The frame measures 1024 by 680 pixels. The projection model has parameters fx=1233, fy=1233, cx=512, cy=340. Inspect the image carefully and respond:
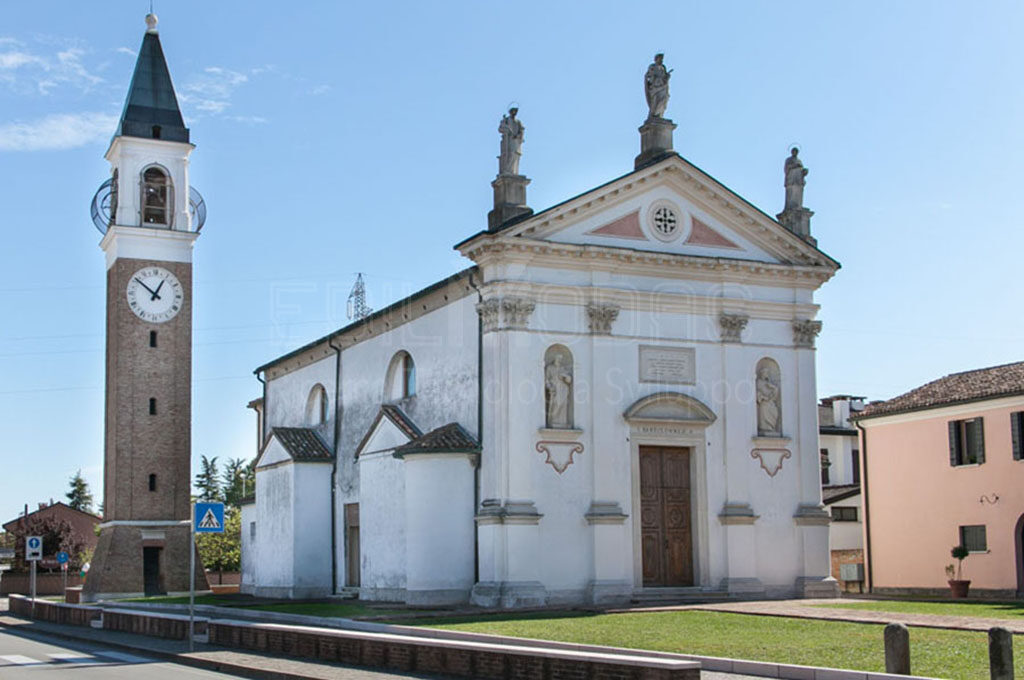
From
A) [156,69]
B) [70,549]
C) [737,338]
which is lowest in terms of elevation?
[70,549]

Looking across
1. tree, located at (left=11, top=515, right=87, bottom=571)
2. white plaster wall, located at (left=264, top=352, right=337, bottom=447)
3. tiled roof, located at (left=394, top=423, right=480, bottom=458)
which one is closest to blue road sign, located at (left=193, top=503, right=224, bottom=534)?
tiled roof, located at (left=394, top=423, right=480, bottom=458)

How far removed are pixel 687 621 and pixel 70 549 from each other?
61.4 metres

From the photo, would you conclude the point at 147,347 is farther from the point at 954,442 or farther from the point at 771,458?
the point at 954,442

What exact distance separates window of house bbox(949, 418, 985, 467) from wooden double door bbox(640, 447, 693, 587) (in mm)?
9944

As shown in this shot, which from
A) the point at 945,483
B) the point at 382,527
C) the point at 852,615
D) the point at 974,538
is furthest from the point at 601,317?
the point at 974,538

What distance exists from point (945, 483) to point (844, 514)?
10.1m

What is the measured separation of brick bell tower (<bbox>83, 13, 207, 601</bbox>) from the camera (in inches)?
1746

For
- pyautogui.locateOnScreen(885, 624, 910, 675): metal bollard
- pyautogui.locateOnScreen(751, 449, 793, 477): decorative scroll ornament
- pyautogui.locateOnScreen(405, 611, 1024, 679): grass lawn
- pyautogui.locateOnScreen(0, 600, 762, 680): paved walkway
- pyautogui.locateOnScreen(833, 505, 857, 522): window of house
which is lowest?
pyautogui.locateOnScreen(0, 600, 762, 680): paved walkway

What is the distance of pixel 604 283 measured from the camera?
95.3 feet

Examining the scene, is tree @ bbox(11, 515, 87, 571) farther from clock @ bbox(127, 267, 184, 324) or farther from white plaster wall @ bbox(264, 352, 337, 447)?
white plaster wall @ bbox(264, 352, 337, 447)

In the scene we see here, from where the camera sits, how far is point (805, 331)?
3117cm

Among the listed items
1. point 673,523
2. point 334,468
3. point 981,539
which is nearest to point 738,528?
point 673,523

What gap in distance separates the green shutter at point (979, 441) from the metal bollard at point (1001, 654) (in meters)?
23.4

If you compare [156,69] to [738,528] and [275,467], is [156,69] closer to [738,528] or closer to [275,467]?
[275,467]
